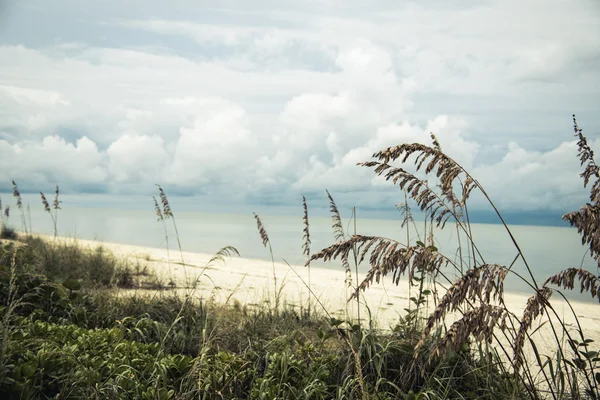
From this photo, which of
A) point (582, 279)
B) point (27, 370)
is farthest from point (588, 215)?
point (27, 370)

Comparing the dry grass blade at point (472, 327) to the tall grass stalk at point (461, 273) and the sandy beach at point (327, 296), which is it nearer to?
the tall grass stalk at point (461, 273)

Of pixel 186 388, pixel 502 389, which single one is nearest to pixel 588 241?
pixel 502 389

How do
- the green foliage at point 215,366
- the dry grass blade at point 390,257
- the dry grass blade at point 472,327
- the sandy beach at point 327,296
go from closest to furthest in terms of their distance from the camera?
1. the dry grass blade at point 472,327
2. the dry grass blade at point 390,257
3. the green foliage at point 215,366
4. the sandy beach at point 327,296

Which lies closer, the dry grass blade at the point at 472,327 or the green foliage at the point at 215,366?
the dry grass blade at the point at 472,327

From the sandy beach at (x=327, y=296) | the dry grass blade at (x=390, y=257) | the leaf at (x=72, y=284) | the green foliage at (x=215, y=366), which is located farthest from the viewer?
the sandy beach at (x=327, y=296)

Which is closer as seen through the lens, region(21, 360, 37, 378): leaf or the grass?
the grass

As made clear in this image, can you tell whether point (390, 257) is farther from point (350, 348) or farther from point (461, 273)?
point (350, 348)

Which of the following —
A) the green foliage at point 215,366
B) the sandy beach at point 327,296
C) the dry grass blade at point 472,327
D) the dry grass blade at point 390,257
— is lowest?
the sandy beach at point 327,296

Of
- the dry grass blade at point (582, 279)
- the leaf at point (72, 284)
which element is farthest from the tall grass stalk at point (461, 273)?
the leaf at point (72, 284)

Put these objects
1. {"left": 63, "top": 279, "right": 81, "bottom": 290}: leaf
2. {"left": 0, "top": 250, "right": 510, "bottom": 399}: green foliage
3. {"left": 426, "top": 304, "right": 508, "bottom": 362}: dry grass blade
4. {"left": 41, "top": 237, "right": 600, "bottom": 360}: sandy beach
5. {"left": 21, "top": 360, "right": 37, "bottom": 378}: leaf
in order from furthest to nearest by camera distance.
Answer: {"left": 41, "top": 237, "right": 600, "bottom": 360}: sandy beach → {"left": 63, "top": 279, "right": 81, "bottom": 290}: leaf → {"left": 0, "top": 250, "right": 510, "bottom": 399}: green foliage → {"left": 21, "top": 360, "right": 37, "bottom": 378}: leaf → {"left": 426, "top": 304, "right": 508, "bottom": 362}: dry grass blade

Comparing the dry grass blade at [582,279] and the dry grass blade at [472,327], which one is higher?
the dry grass blade at [582,279]

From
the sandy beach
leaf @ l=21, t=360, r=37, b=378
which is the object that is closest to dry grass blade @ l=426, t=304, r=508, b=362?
leaf @ l=21, t=360, r=37, b=378

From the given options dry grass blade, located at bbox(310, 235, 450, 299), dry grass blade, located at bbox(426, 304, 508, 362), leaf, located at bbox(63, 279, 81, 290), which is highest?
dry grass blade, located at bbox(310, 235, 450, 299)

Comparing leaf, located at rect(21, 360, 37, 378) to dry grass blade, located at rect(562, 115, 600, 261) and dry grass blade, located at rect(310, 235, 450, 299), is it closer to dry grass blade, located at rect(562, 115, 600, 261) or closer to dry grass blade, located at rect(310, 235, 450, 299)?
dry grass blade, located at rect(310, 235, 450, 299)
